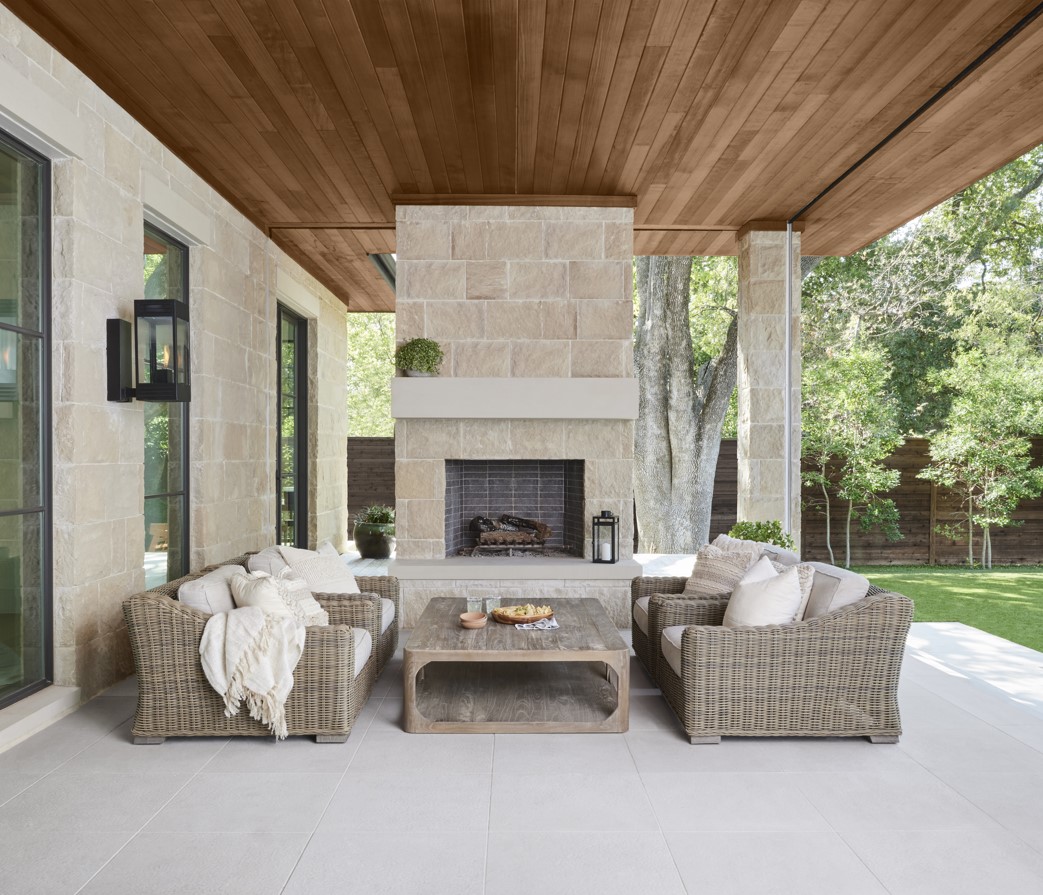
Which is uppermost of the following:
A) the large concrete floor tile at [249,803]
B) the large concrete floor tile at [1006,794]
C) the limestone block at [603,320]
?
the limestone block at [603,320]

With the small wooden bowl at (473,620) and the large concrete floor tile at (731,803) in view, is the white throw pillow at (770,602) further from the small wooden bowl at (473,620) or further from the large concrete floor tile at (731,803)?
the small wooden bowl at (473,620)

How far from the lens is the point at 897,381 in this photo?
494 inches

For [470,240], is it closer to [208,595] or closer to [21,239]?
[21,239]

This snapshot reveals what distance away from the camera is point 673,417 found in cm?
902

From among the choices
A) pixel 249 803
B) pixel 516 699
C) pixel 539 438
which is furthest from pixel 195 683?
pixel 539 438

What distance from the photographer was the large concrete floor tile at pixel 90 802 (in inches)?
104

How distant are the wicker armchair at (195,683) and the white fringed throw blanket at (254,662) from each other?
5cm

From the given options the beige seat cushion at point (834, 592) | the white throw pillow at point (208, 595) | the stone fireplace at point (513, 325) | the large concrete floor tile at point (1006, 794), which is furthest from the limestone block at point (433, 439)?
the large concrete floor tile at point (1006, 794)

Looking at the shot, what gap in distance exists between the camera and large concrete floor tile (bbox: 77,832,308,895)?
7.40 ft

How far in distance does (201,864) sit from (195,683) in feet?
3.61

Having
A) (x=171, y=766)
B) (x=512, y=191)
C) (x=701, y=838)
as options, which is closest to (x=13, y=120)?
(x=171, y=766)

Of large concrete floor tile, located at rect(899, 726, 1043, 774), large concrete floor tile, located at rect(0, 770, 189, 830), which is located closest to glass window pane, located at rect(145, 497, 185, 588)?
large concrete floor tile, located at rect(0, 770, 189, 830)

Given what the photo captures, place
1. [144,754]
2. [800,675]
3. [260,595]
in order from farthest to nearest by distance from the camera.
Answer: [260,595] → [800,675] → [144,754]

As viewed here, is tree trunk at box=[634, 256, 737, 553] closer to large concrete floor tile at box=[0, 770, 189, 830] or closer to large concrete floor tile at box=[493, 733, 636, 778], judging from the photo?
large concrete floor tile at box=[493, 733, 636, 778]
